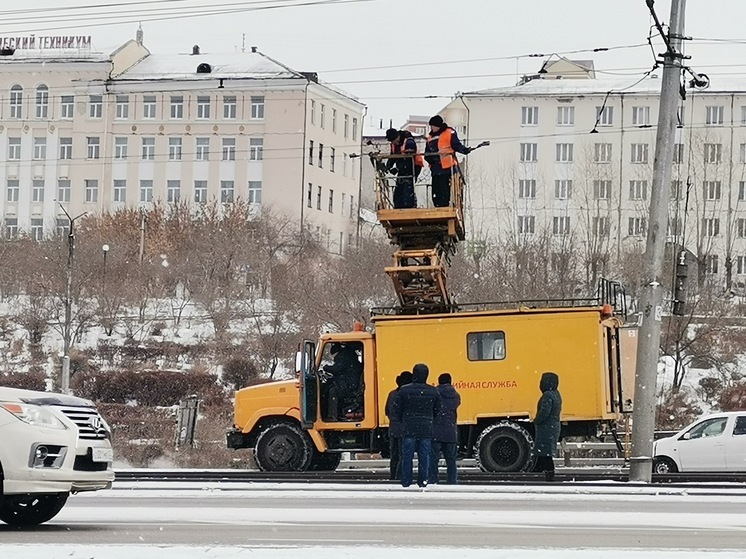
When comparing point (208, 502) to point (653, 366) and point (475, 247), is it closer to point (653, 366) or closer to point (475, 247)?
point (653, 366)

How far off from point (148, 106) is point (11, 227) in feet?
38.8

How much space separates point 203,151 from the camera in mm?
92562

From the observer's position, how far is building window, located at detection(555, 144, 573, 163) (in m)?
93.5

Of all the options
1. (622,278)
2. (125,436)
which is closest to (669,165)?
(125,436)

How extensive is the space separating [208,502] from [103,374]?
1384 inches

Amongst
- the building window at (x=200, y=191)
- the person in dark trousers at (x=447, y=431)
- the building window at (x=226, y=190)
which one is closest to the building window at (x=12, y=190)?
the building window at (x=200, y=191)

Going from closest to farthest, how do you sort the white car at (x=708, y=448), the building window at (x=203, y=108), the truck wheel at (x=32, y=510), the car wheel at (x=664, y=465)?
the truck wheel at (x=32, y=510)
the white car at (x=708, y=448)
the car wheel at (x=664, y=465)
the building window at (x=203, y=108)

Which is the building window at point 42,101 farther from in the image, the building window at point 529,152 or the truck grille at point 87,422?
the truck grille at point 87,422

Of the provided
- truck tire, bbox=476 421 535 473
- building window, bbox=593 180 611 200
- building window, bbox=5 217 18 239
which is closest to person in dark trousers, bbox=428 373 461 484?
truck tire, bbox=476 421 535 473

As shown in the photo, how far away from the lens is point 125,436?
41.5m

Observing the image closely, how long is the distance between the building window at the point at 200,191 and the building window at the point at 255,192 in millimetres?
3006

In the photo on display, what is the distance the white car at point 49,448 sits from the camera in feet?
41.3

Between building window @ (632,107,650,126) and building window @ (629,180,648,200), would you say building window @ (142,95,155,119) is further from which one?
building window @ (632,107,650,126)

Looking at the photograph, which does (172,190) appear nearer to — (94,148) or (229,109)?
(94,148)
